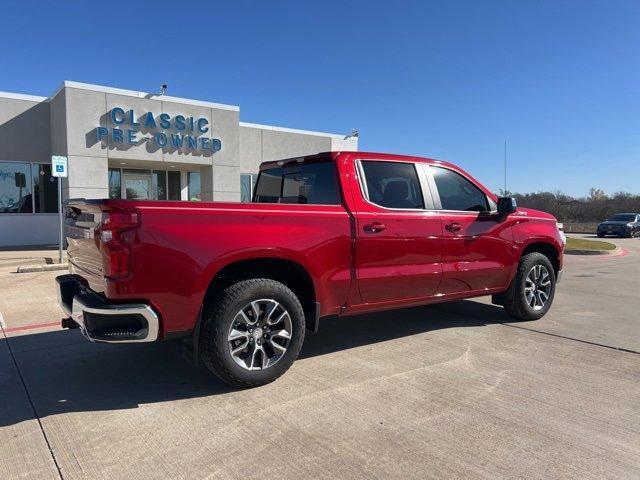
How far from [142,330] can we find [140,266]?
462 millimetres

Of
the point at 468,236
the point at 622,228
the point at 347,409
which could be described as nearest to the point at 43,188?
the point at 468,236

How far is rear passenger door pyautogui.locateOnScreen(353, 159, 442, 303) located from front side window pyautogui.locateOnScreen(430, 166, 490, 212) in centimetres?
23

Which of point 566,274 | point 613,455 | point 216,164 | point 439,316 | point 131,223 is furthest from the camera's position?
point 216,164

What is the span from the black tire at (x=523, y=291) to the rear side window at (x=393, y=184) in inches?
72.0

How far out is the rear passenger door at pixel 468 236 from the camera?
17.5 ft

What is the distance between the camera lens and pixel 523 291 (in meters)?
6.18

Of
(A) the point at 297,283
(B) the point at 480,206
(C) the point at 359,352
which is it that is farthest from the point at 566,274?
(A) the point at 297,283

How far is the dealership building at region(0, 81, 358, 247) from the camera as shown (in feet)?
49.8

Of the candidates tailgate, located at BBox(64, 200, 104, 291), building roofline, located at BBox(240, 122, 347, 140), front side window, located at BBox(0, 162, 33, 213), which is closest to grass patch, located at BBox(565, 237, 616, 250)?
building roofline, located at BBox(240, 122, 347, 140)

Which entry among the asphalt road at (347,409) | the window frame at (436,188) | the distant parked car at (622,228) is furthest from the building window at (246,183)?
the distant parked car at (622,228)

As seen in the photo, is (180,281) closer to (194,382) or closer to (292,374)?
(194,382)

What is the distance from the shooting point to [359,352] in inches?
199

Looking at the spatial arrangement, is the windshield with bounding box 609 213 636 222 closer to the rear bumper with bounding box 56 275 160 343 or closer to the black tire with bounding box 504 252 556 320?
the black tire with bounding box 504 252 556 320

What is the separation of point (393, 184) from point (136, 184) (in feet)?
49.8
